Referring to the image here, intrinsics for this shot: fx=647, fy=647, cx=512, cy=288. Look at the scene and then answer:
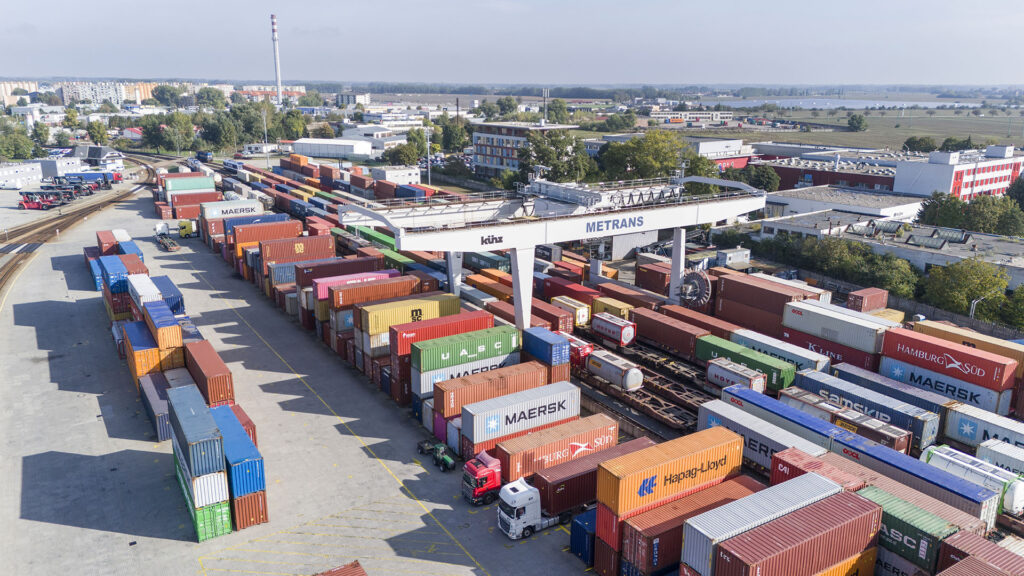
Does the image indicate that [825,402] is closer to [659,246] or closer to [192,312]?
[659,246]

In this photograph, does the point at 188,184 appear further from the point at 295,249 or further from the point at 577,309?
the point at 577,309

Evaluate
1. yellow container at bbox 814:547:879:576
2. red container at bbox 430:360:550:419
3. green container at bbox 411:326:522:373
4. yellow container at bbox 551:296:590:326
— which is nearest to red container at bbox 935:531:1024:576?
yellow container at bbox 814:547:879:576

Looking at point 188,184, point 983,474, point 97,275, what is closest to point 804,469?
point 983,474

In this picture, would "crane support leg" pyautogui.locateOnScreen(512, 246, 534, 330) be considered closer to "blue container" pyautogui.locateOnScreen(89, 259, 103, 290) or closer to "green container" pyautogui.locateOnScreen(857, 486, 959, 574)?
"green container" pyautogui.locateOnScreen(857, 486, 959, 574)

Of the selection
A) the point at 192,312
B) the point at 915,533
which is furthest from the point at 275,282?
the point at 915,533

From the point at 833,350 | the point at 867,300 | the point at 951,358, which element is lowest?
the point at 833,350

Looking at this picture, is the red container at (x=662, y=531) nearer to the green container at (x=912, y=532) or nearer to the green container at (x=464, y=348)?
the green container at (x=912, y=532)

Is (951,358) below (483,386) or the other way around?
the other way around
